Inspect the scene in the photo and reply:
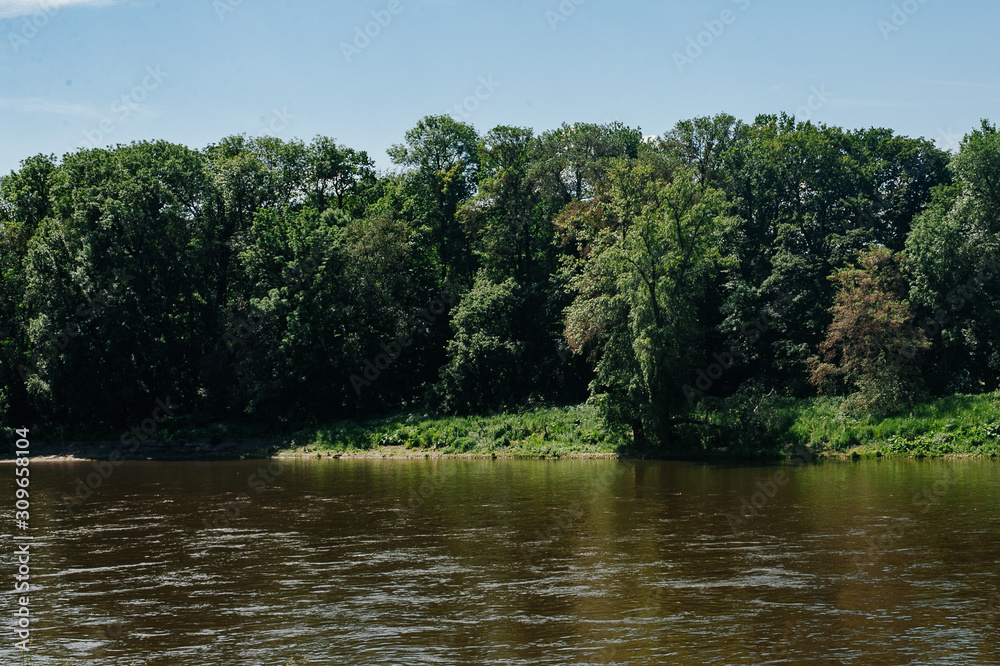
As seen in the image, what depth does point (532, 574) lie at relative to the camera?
1789 cm

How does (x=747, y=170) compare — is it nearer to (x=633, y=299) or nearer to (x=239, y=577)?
(x=633, y=299)

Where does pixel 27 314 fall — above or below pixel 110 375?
above

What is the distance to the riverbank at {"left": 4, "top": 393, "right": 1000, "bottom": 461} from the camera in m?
39.5

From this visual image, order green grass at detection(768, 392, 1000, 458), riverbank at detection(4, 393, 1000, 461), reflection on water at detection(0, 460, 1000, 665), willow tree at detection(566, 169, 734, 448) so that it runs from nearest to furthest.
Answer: reflection on water at detection(0, 460, 1000, 665) → green grass at detection(768, 392, 1000, 458) → riverbank at detection(4, 393, 1000, 461) → willow tree at detection(566, 169, 734, 448)

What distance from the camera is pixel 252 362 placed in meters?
56.0

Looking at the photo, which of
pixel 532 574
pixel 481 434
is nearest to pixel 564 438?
pixel 481 434

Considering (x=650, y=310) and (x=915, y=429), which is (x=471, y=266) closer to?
(x=650, y=310)

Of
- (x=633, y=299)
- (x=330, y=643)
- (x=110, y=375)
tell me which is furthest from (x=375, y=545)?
(x=110, y=375)

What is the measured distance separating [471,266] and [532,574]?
160ft

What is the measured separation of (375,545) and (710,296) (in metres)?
39.7

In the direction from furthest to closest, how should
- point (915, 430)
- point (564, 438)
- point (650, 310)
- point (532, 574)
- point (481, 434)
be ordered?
point (481, 434), point (564, 438), point (650, 310), point (915, 430), point (532, 574)

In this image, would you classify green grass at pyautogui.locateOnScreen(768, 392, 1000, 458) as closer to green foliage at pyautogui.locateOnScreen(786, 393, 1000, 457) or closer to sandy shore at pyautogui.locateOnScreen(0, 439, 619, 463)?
green foliage at pyautogui.locateOnScreen(786, 393, 1000, 457)

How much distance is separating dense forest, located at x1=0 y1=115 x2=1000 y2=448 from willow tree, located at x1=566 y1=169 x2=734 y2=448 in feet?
0.70

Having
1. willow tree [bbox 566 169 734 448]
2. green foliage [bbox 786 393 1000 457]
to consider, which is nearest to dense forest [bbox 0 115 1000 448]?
willow tree [bbox 566 169 734 448]
